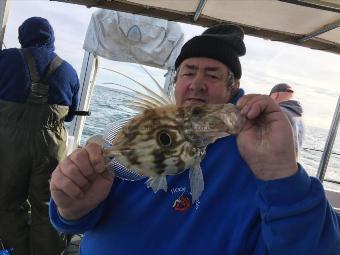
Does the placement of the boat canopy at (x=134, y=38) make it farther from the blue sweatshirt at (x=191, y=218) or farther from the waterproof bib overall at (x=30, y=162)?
the blue sweatshirt at (x=191, y=218)

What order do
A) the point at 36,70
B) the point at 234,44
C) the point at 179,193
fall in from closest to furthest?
the point at 179,193
the point at 234,44
the point at 36,70

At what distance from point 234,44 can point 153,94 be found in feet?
4.00

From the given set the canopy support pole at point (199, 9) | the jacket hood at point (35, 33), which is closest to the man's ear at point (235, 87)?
the canopy support pole at point (199, 9)

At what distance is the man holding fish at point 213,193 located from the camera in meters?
1.55

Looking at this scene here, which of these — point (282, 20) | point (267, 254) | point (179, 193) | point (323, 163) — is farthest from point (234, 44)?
point (323, 163)

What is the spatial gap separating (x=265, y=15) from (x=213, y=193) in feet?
10.3

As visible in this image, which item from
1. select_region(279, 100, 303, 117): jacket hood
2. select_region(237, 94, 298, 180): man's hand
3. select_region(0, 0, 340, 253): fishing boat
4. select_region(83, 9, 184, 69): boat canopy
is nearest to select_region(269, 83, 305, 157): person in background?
select_region(279, 100, 303, 117): jacket hood

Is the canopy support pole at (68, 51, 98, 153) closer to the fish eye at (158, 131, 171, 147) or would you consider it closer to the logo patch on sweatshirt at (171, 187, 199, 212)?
the logo patch on sweatshirt at (171, 187, 199, 212)

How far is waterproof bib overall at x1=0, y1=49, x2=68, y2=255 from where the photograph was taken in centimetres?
438

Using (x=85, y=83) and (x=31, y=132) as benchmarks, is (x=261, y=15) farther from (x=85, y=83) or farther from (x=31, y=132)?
(x=85, y=83)

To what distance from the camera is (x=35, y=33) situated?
181 inches

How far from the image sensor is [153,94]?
1.58m

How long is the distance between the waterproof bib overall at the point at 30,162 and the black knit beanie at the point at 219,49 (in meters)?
2.36

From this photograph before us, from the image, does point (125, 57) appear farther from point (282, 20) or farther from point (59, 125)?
point (282, 20)
